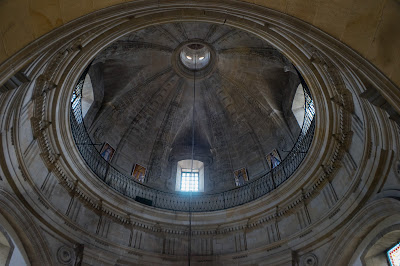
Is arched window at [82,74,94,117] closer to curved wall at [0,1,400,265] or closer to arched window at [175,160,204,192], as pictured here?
curved wall at [0,1,400,265]

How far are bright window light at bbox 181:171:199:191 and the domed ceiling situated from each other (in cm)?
53

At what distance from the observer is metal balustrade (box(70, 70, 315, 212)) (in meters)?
12.0

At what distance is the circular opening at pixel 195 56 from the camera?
A: 17750 millimetres

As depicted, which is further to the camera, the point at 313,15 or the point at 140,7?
the point at 140,7

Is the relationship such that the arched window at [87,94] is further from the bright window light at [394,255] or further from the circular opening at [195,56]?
the bright window light at [394,255]

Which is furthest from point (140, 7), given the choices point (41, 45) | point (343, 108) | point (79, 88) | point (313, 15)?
point (79, 88)

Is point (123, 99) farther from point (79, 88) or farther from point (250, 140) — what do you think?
point (250, 140)

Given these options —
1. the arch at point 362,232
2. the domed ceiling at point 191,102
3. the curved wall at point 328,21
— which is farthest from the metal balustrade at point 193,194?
the curved wall at point 328,21

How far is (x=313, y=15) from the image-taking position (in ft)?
15.3

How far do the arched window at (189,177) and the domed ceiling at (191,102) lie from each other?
0.26 meters

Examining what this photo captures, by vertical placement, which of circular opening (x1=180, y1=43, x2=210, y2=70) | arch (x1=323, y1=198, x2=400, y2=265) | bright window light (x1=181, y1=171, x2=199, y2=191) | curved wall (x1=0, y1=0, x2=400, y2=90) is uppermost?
circular opening (x1=180, y1=43, x2=210, y2=70)

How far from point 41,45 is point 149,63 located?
1242cm

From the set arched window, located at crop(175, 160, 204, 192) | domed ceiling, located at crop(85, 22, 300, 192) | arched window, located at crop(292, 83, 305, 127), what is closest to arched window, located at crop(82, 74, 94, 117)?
domed ceiling, located at crop(85, 22, 300, 192)

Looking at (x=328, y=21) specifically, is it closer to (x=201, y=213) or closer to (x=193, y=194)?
(x=201, y=213)
